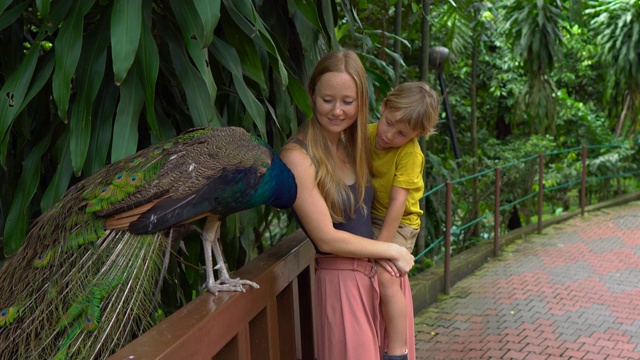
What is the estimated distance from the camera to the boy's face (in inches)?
99.0

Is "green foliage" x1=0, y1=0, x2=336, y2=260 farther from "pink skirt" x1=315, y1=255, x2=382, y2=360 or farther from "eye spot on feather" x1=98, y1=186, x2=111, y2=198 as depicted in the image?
"pink skirt" x1=315, y1=255, x2=382, y2=360

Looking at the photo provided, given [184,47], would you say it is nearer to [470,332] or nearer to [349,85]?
[349,85]

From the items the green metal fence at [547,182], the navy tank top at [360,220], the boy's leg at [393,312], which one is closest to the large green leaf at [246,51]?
the navy tank top at [360,220]

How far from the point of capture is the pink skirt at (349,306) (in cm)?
248

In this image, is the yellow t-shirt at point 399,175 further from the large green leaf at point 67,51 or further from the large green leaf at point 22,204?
the large green leaf at point 22,204

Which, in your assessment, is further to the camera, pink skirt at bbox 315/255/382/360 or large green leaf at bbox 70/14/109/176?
pink skirt at bbox 315/255/382/360

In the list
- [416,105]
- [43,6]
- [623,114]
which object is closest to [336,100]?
[416,105]

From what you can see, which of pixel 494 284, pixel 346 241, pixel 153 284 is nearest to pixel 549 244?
pixel 494 284

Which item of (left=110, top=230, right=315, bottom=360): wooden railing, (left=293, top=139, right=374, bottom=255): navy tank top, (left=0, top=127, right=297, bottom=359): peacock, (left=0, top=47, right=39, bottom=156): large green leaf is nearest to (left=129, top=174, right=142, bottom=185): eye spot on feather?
(left=0, top=127, right=297, bottom=359): peacock

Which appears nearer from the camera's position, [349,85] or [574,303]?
[349,85]

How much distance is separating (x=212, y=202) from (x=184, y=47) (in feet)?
2.36

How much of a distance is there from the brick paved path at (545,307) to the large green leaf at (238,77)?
275cm

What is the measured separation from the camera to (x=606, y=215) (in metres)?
9.85

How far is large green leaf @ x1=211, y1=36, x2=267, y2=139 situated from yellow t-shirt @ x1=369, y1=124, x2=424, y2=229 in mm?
444
